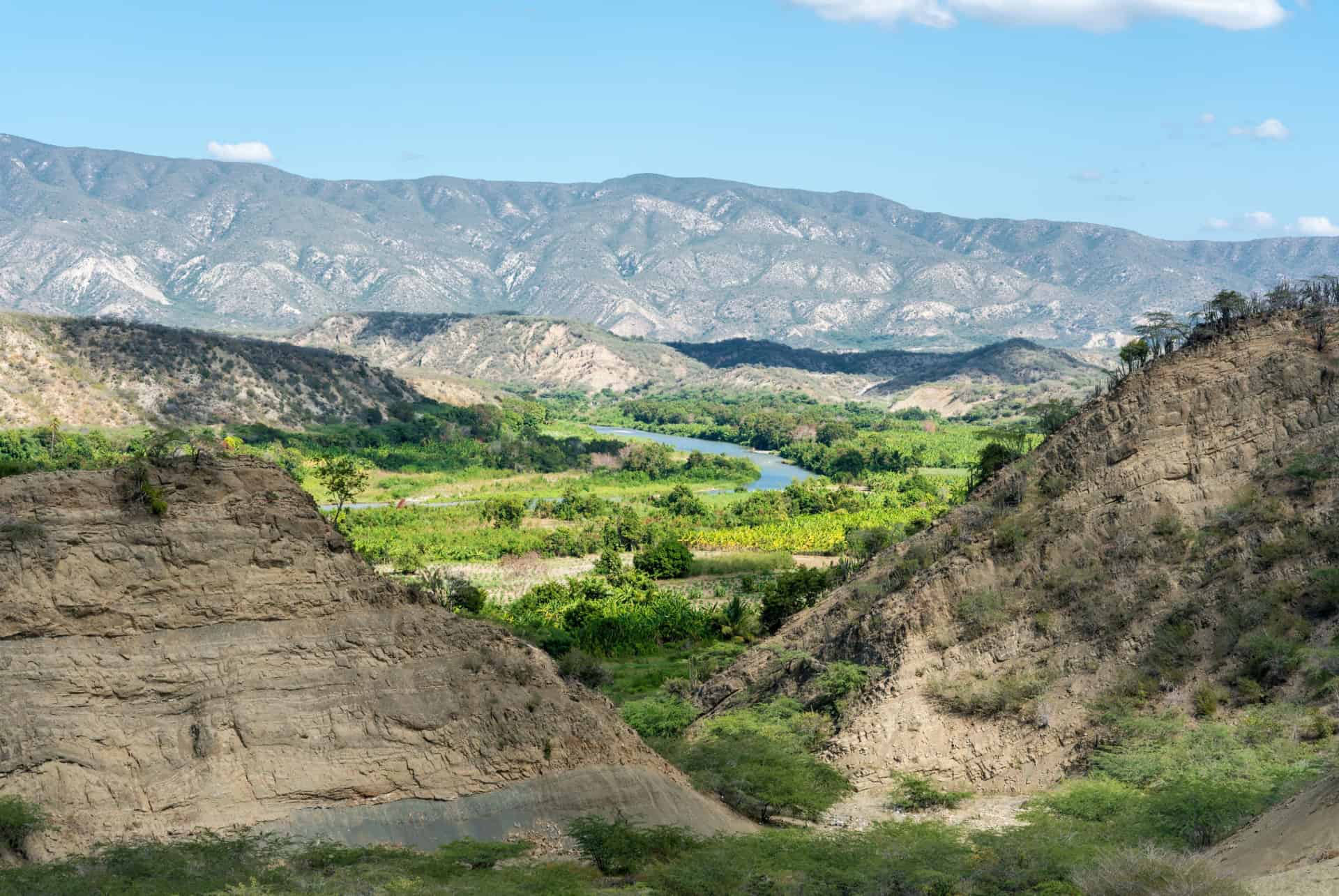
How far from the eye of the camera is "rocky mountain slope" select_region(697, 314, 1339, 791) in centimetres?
3750

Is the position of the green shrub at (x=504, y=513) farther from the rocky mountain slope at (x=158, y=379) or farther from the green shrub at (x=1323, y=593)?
the green shrub at (x=1323, y=593)

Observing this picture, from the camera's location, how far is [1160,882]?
23.4m

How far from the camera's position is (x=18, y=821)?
79.8ft

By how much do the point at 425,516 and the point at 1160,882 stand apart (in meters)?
85.6

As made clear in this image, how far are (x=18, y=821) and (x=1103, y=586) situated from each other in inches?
1165

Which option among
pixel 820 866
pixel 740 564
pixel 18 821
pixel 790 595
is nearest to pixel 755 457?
pixel 740 564

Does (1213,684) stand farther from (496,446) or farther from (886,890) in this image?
(496,446)

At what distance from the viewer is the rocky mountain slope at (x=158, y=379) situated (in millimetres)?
134000

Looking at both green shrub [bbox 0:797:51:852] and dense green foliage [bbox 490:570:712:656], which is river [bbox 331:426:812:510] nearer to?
dense green foliage [bbox 490:570:712:656]

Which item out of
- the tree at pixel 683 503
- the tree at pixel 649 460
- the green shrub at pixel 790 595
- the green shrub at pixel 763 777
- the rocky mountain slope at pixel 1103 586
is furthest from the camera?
the tree at pixel 649 460

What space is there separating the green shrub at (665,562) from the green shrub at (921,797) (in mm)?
48763

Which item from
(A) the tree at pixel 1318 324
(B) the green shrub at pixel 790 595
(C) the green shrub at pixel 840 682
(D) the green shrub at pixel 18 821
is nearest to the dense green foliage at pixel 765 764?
(C) the green shrub at pixel 840 682

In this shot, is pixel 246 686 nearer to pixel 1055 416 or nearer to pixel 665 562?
pixel 1055 416

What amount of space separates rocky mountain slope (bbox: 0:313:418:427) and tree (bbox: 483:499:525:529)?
48.9 m
